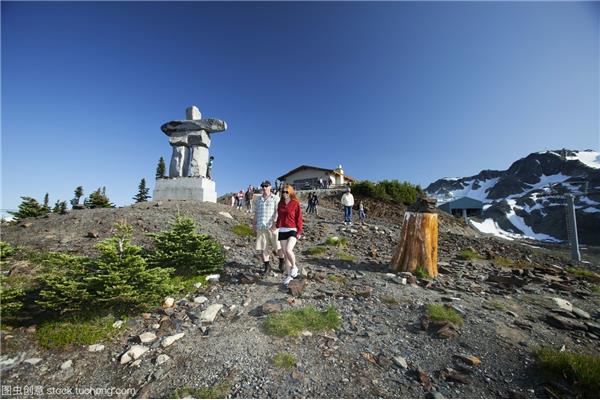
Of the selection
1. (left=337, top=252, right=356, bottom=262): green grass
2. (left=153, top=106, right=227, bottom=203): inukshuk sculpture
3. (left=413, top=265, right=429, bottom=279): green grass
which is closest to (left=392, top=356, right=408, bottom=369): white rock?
(left=413, top=265, right=429, bottom=279): green grass

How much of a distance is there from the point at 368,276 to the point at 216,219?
7449 mm

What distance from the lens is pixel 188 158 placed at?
16469 mm

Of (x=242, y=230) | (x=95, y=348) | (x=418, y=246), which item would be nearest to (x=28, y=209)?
(x=242, y=230)

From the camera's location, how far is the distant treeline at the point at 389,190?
94.3 feet

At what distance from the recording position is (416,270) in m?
7.23

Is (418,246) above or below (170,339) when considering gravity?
above

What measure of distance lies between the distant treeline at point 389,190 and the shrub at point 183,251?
2540cm

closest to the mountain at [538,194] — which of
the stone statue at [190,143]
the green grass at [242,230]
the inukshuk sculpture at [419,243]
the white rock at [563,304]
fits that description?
the white rock at [563,304]

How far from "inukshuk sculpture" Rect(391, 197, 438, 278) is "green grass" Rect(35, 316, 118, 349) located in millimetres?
7045

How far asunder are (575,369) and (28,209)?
22068 millimetres

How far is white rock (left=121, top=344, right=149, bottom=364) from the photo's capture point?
11.4ft

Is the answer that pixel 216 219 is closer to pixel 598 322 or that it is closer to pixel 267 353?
pixel 267 353

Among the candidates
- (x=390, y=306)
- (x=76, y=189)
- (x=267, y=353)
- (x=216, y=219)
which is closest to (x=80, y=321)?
(x=267, y=353)

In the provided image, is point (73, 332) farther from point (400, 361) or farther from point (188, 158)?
point (188, 158)
